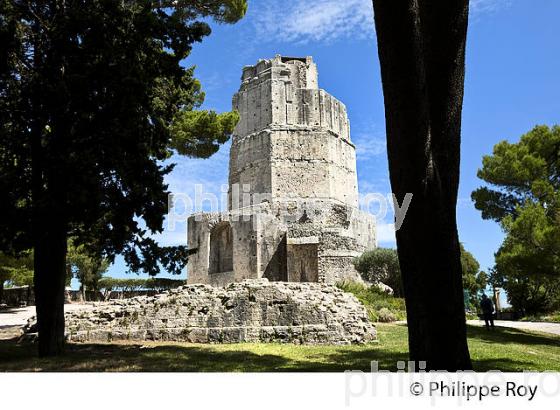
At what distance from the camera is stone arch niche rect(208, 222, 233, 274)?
86.1 ft

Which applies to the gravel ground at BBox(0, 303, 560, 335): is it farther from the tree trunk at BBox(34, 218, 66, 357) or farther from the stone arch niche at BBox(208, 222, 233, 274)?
the stone arch niche at BBox(208, 222, 233, 274)

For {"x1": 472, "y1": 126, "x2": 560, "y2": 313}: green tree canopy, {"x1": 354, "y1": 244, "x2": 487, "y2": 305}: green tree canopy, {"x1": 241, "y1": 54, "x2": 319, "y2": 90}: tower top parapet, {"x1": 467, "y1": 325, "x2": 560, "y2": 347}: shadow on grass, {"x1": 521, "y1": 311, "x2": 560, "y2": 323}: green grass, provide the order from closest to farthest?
{"x1": 467, "y1": 325, "x2": 560, "y2": 347}: shadow on grass → {"x1": 472, "y1": 126, "x2": 560, "y2": 313}: green tree canopy → {"x1": 521, "y1": 311, "x2": 560, "y2": 323}: green grass → {"x1": 354, "y1": 244, "x2": 487, "y2": 305}: green tree canopy → {"x1": 241, "y1": 54, "x2": 319, "y2": 90}: tower top parapet

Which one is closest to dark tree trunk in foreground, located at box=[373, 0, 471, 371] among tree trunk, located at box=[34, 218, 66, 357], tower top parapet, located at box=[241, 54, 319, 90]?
tree trunk, located at box=[34, 218, 66, 357]

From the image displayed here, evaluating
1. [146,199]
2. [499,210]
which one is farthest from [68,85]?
[499,210]

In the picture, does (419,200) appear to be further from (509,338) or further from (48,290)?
(509,338)

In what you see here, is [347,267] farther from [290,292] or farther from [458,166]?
[458,166]

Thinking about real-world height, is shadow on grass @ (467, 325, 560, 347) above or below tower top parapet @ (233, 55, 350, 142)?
below

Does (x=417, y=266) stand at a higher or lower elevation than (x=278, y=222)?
lower

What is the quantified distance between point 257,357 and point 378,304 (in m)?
10.9

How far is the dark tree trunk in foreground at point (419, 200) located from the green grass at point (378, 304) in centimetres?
1201

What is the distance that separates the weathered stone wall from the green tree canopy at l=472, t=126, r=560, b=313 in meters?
5.12

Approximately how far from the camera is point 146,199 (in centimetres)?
835

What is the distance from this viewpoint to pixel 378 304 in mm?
18047

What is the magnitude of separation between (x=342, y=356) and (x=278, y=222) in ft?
59.2
